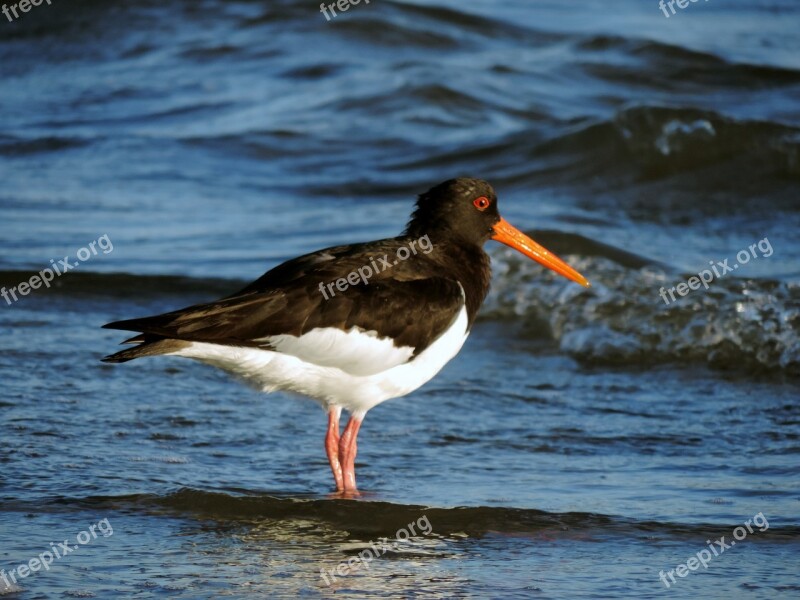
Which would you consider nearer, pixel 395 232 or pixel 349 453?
pixel 349 453

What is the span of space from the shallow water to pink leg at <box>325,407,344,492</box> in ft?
0.44

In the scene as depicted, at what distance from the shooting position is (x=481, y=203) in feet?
21.1

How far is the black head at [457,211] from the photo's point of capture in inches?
250

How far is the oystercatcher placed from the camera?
545cm

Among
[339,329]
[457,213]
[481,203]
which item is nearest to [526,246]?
[481,203]

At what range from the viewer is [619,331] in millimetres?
8461

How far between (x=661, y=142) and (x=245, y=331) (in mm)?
8294

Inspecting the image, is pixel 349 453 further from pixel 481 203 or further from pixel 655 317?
pixel 655 317

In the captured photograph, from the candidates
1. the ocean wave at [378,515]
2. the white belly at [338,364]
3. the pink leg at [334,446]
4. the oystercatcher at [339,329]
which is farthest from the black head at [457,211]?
the ocean wave at [378,515]

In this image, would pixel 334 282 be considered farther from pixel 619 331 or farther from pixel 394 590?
pixel 619 331

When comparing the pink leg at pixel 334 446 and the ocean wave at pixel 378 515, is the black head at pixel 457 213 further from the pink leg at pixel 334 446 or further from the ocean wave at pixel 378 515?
the ocean wave at pixel 378 515

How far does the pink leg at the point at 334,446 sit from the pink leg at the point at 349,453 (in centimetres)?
2

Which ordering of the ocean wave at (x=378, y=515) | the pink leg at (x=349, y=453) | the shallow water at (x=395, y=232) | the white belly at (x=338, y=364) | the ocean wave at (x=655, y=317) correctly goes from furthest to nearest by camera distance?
the ocean wave at (x=655, y=317) < the pink leg at (x=349, y=453) < the white belly at (x=338, y=364) < the ocean wave at (x=378, y=515) < the shallow water at (x=395, y=232)

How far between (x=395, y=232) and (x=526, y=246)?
3916 millimetres
